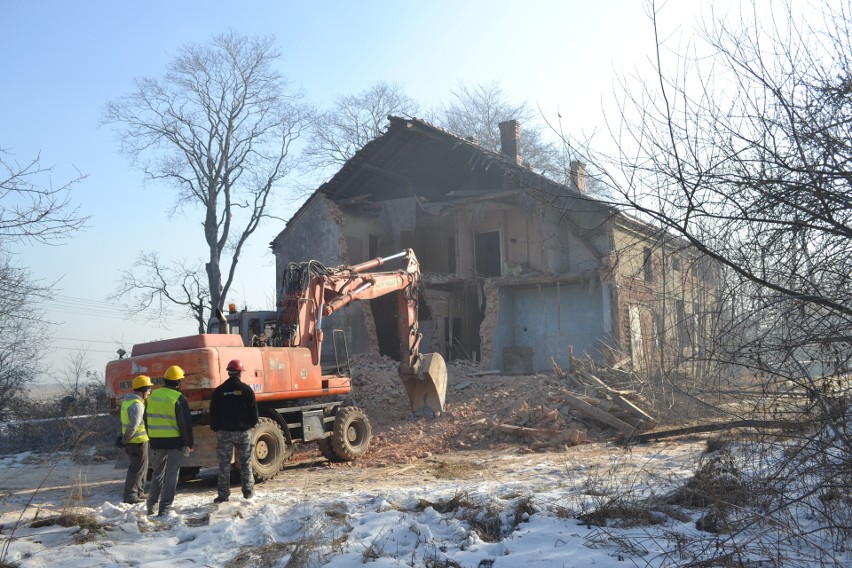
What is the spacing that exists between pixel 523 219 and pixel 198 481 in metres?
15.4

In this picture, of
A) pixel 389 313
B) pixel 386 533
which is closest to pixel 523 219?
pixel 389 313

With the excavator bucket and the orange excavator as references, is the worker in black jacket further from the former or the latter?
the excavator bucket

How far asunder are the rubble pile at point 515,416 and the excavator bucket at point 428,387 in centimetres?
30

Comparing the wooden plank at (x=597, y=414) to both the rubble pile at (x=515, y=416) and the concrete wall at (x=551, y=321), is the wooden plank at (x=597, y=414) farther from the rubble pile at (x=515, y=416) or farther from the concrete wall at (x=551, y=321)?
the concrete wall at (x=551, y=321)

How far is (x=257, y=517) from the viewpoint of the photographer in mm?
8000

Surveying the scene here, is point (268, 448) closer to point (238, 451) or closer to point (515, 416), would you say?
point (238, 451)

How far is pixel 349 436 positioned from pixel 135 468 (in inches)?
170

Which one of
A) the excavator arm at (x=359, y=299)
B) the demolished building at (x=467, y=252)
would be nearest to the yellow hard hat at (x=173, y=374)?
the excavator arm at (x=359, y=299)

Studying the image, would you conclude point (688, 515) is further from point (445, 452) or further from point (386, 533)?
point (445, 452)

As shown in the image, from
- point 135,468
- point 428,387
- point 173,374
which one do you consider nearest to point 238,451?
point 173,374

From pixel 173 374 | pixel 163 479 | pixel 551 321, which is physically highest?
pixel 551 321

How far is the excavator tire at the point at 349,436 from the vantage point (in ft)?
41.8

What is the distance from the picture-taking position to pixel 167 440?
871 cm

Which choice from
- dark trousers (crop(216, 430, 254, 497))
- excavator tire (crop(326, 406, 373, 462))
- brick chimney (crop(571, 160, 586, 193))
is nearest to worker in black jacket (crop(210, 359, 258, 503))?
dark trousers (crop(216, 430, 254, 497))
